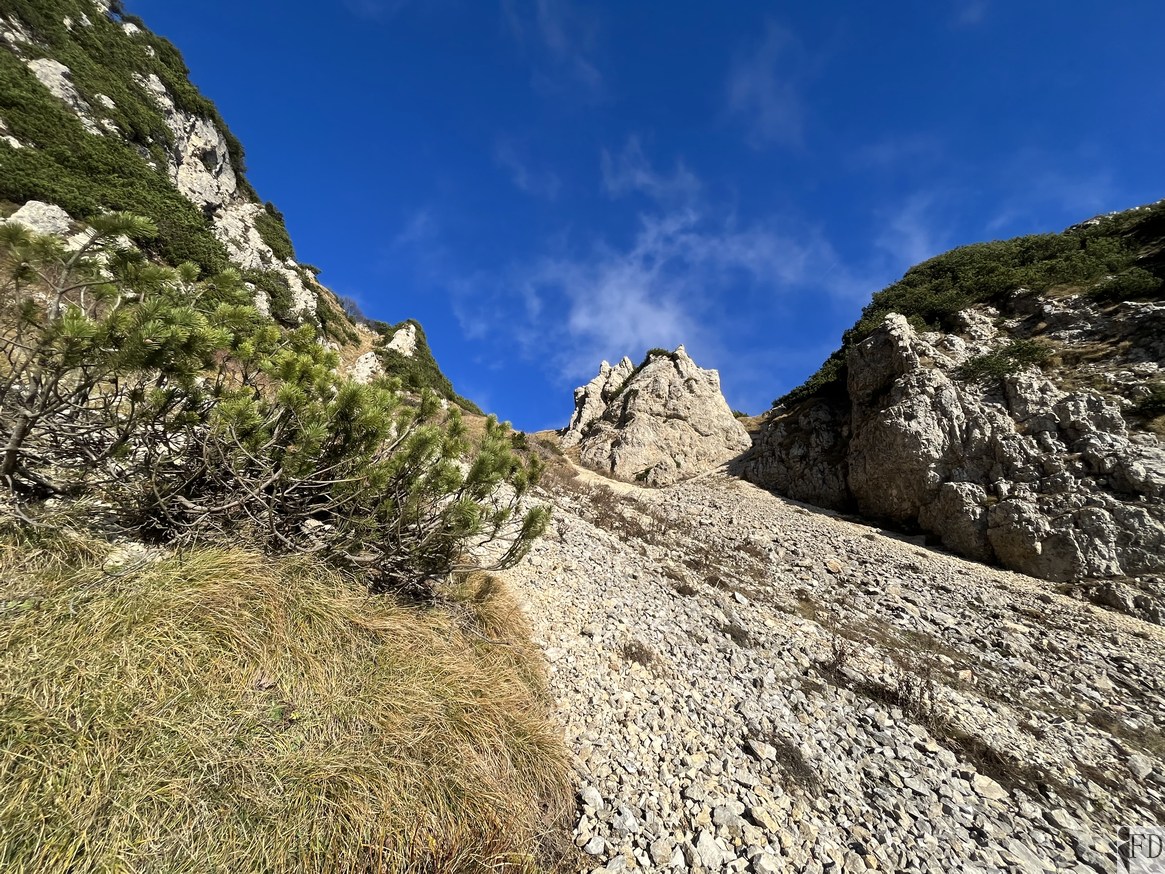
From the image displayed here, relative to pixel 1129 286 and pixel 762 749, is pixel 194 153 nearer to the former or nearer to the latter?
pixel 762 749

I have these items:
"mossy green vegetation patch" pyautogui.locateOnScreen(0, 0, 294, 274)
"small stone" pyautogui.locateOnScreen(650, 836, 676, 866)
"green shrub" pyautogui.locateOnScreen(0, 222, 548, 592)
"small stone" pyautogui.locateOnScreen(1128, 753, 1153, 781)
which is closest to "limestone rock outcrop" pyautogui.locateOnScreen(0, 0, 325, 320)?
"mossy green vegetation patch" pyautogui.locateOnScreen(0, 0, 294, 274)

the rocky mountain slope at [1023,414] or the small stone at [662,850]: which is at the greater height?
the rocky mountain slope at [1023,414]

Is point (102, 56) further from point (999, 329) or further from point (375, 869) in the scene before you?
point (999, 329)

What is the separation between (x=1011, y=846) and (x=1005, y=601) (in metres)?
9.47

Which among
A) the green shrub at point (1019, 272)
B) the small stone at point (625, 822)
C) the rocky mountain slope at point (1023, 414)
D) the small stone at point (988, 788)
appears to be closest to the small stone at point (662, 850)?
the small stone at point (625, 822)

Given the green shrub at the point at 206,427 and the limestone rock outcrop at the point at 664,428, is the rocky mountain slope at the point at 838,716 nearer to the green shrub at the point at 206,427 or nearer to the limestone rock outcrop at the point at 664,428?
the green shrub at the point at 206,427

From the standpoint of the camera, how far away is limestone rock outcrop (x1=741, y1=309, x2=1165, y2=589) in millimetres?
11586

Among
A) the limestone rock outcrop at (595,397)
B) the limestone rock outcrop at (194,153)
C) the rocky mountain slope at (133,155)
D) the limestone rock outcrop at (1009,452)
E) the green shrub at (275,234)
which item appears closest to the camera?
the limestone rock outcrop at (1009,452)

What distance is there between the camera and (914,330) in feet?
67.5

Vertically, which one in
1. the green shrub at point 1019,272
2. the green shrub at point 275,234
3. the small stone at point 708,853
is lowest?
the small stone at point 708,853

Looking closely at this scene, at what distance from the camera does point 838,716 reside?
5473 mm

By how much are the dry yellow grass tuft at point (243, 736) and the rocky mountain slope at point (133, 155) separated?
10.5ft

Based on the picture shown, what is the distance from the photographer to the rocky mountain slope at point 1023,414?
11.8 metres

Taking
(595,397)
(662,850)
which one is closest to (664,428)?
(595,397)
